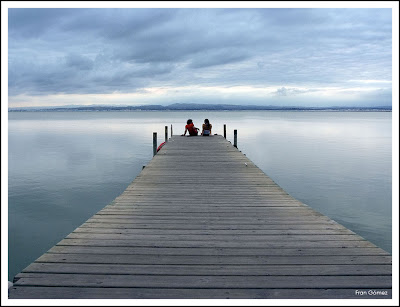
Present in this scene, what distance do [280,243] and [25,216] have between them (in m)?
9.46

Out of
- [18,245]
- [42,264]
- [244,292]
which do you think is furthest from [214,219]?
[18,245]

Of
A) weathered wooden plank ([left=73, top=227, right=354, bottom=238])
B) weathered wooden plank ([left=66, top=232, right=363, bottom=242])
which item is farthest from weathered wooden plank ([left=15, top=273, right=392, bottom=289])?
weathered wooden plank ([left=73, top=227, right=354, bottom=238])

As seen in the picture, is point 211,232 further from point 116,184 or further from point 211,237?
point 116,184

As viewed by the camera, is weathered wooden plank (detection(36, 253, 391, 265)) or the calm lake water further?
the calm lake water

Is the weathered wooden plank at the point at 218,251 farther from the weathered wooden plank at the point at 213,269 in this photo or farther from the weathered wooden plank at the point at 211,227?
the weathered wooden plank at the point at 211,227

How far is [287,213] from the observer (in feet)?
19.7

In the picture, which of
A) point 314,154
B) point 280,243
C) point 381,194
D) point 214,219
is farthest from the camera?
point 314,154

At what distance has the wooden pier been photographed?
133 inches

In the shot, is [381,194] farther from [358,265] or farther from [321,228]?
[358,265]

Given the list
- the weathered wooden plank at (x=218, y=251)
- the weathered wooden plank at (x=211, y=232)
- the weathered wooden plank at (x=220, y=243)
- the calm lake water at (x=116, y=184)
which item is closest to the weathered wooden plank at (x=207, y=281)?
the weathered wooden plank at (x=218, y=251)

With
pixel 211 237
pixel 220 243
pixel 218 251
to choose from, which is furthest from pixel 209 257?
pixel 211 237

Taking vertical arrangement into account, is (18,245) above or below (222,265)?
below

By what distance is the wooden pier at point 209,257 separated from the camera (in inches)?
133

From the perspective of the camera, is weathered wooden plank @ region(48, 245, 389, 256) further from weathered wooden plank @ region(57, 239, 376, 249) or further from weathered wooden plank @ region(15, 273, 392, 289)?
weathered wooden plank @ region(15, 273, 392, 289)
